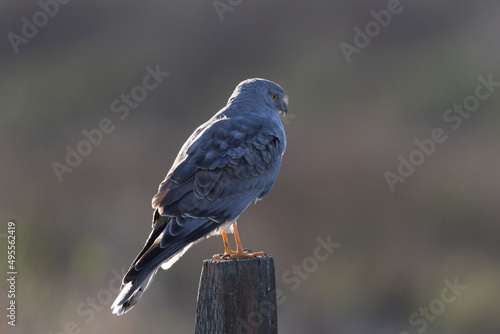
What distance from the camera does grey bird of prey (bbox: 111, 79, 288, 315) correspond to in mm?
4195

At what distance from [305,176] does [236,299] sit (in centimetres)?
651

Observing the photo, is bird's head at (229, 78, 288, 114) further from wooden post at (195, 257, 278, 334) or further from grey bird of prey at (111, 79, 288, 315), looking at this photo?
wooden post at (195, 257, 278, 334)

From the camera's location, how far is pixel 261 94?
6008 mm

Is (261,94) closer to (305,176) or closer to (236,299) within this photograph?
(236,299)

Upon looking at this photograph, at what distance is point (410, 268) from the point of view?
8438 mm

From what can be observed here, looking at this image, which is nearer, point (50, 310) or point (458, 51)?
point (50, 310)

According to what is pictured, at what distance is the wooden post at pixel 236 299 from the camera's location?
3.49 meters

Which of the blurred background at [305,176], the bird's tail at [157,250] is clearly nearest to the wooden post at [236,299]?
the bird's tail at [157,250]

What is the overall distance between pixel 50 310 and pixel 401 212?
492 cm

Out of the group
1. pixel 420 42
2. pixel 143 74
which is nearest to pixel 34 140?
pixel 143 74

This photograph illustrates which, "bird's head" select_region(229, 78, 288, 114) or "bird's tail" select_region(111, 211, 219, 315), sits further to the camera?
"bird's head" select_region(229, 78, 288, 114)

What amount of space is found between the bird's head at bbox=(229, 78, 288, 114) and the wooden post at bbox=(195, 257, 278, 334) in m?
2.50

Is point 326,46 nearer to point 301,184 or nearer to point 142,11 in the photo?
point 142,11

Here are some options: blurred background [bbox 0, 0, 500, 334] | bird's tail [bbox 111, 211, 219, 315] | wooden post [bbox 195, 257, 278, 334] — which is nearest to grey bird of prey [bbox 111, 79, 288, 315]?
Answer: bird's tail [bbox 111, 211, 219, 315]
